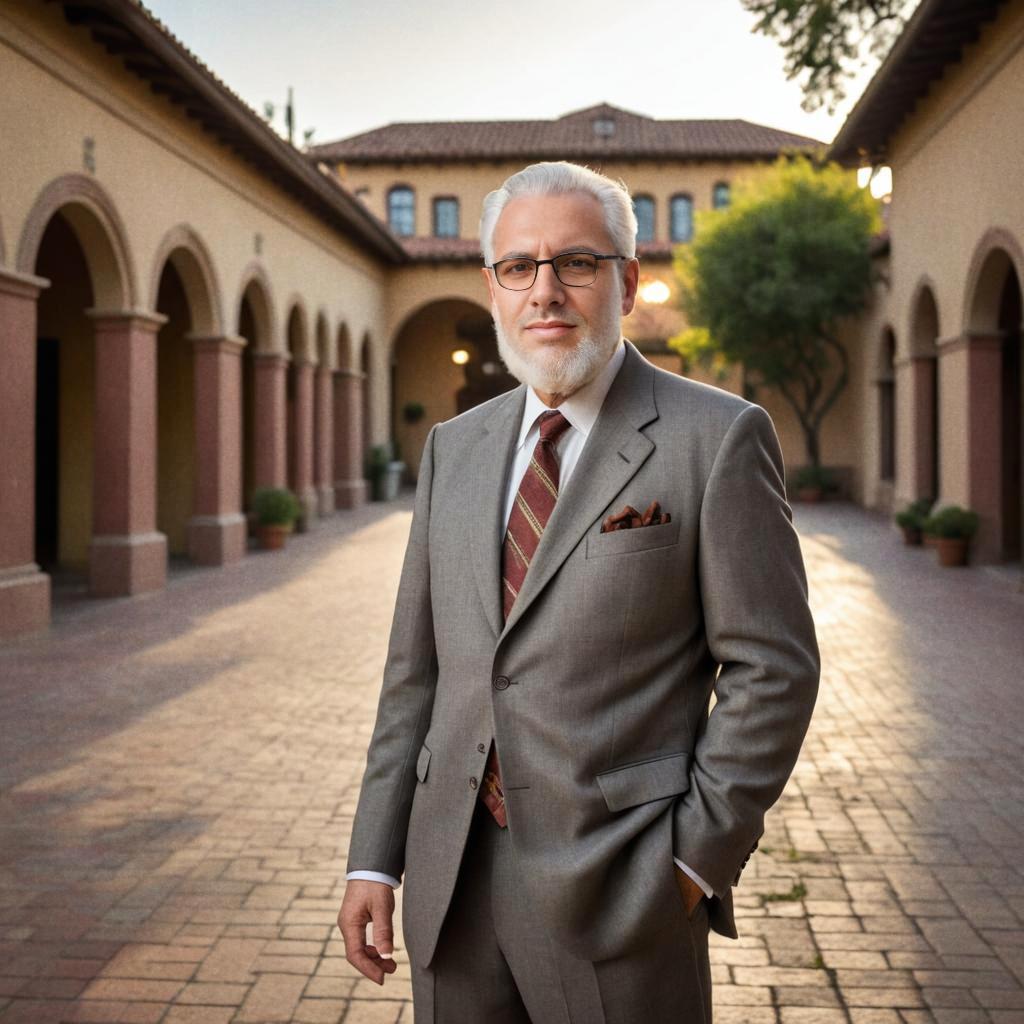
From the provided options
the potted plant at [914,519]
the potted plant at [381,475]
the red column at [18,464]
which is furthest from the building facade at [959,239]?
the potted plant at [381,475]

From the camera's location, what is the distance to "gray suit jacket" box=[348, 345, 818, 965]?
6.24ft

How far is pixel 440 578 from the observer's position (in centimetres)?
221

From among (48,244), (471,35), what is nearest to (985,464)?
(471,35)

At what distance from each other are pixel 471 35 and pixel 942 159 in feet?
22.3

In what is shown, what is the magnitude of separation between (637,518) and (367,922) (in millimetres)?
955

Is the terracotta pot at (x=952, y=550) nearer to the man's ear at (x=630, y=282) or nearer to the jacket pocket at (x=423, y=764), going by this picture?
the man's ear at (x=630, y=282)

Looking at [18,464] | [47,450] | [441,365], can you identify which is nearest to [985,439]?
[18,464]

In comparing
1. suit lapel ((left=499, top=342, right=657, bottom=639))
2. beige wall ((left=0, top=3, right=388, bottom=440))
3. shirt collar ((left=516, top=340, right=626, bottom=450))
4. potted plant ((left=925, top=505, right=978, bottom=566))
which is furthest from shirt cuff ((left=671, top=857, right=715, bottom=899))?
potted plant ((left=925, top=505, right=978, bottom=566))

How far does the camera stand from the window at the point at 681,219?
36281 millimetres

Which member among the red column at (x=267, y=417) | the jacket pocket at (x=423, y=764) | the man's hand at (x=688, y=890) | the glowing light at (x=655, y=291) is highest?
the glowing light at (x=655, y=291)

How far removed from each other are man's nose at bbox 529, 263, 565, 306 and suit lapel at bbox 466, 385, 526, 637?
0.97 ft

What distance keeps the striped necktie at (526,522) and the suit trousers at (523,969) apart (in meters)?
0.05

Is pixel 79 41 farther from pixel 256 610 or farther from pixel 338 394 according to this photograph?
pixel 338 394

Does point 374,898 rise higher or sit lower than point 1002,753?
higher
